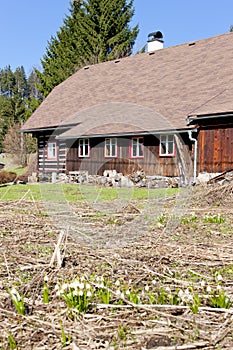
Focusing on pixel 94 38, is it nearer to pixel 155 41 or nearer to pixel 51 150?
pixel 155 41

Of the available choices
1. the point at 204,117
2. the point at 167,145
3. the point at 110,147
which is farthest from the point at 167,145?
the point at 110,147

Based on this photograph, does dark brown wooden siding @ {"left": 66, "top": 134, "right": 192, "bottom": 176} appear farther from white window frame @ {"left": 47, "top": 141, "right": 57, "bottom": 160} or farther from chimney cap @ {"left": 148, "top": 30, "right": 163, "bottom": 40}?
A: chimney cap @ {"left": 148, "top": 30, "right": 163, "bottom": 40}

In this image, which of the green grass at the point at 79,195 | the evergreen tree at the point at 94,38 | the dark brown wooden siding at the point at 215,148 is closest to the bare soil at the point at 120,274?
the green grass at the point at 79,195

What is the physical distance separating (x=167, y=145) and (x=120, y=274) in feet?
43.3

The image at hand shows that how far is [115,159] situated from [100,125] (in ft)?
5.90

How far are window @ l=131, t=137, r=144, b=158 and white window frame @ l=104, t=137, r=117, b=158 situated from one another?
103cm

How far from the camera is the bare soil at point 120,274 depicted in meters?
2.26

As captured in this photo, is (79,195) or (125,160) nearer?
(79,195)

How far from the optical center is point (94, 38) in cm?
3575

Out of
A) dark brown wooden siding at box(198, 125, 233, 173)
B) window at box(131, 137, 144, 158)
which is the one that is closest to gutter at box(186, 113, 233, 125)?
dark brown wooden siding at box(198, 125, 233, 173)

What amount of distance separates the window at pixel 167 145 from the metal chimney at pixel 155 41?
9.68 m

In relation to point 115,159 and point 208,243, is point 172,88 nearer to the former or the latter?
point 115,159

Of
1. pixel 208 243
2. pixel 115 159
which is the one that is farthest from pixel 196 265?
pixel 115 159

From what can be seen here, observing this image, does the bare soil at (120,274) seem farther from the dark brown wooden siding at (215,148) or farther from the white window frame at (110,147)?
the white window frame at (110,147)
